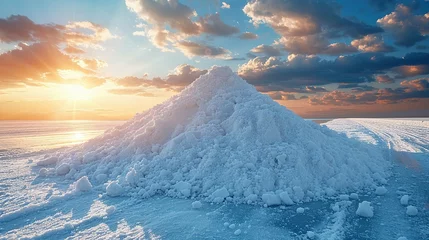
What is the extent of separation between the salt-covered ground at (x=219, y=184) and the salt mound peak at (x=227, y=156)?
0.11 feet

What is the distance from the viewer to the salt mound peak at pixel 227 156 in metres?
6.17

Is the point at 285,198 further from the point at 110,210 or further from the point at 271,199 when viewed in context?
the point at 110,210

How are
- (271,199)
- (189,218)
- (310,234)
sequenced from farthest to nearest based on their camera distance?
(271,199) → (189,218) → (310,234)

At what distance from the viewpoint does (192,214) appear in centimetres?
511

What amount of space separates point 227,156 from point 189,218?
2.44 m

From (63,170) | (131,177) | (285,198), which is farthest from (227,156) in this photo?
(63,170)

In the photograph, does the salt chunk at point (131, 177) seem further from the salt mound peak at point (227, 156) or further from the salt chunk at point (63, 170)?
the salt chunk at point (63, 170)

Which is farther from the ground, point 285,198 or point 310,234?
point 285,198

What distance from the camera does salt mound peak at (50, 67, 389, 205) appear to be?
6.17 meters

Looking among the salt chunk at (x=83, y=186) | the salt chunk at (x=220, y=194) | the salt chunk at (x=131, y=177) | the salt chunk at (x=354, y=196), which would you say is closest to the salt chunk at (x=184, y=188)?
the salt chunk at (x=220, y=194)

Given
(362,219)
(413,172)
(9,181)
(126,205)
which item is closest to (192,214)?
(126,205)

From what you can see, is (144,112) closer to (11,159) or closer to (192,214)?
(11,159)

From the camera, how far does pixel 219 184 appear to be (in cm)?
625

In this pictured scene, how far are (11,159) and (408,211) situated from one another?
14074 millimetres
